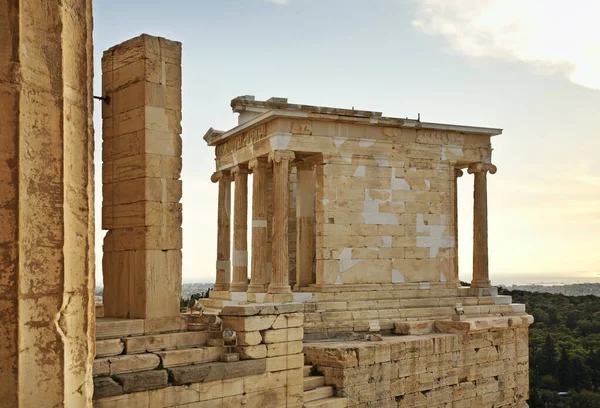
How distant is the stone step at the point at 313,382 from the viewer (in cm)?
1414

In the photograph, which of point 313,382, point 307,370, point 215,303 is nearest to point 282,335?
point 313,382

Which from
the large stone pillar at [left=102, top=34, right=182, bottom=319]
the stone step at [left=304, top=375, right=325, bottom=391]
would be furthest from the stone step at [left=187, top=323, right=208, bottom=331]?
the stone step at [left=304, top=375, right=325, bottom=391]

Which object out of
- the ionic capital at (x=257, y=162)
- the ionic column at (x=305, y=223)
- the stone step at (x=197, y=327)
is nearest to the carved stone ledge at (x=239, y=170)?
the ionic capital at (x=257, y=162)

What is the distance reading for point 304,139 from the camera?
18.5 m

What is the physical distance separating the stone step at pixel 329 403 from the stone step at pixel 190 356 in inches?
107

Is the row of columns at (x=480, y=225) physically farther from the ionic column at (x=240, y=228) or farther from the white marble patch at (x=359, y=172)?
Answer: the ionic column at (x=240, y=228)

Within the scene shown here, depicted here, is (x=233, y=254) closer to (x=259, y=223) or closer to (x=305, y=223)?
(x=259, y=223)

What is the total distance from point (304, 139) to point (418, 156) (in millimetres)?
3454

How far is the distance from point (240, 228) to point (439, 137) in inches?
248

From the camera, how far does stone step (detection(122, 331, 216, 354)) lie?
1022 cm

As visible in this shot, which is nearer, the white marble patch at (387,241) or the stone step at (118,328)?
the stone step at (118,328)

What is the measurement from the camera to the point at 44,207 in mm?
6387

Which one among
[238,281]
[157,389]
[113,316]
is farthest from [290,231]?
[157,389]

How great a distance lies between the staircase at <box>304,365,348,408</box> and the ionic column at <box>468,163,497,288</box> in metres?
8.11
